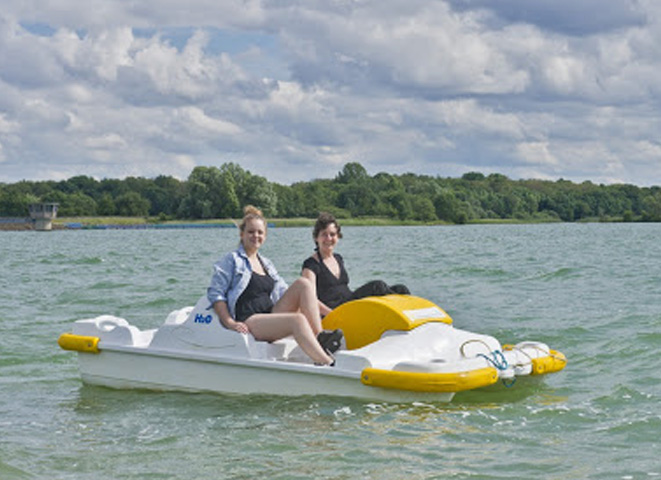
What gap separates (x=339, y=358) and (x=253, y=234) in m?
1.41

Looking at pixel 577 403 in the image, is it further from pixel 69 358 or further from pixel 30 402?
pixel 69 358

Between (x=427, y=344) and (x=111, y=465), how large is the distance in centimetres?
274

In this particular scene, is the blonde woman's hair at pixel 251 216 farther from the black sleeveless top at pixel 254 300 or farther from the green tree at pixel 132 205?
the green tree at pixel 132 205

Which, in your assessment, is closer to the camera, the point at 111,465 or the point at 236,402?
the point at 111,465

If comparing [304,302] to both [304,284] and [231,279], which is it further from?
[231,279]

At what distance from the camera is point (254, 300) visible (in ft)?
26.4

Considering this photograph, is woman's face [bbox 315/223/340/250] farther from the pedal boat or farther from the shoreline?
the shoreline

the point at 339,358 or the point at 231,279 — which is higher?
the point at 231,279

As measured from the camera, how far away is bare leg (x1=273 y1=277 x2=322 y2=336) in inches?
305

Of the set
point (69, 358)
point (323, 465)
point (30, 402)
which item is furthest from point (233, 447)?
point (69, 358)

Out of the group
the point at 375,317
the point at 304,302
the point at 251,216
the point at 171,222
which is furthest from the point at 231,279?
the point at 171,222

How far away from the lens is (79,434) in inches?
281

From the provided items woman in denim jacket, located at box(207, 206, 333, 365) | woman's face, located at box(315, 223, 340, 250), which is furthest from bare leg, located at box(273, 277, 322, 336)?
woman's face, located at box(315, 223, 340, 250)

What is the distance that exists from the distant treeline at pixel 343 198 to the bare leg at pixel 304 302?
8814 cm
